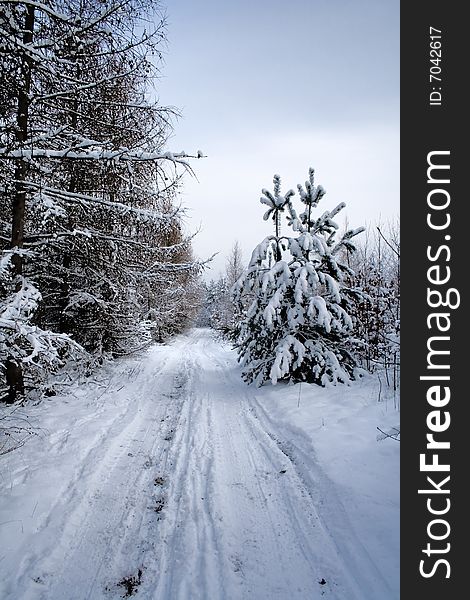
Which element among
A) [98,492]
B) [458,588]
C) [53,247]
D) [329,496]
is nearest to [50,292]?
[53,247]

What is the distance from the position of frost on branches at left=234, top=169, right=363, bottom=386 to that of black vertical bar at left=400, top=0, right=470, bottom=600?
4.07 metres

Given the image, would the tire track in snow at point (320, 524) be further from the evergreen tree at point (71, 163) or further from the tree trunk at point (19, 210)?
the tree trunk at point (19, 210)

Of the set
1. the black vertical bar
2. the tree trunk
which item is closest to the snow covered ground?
the tree trunk

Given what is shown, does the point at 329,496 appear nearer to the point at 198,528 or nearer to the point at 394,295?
the point at 198,528

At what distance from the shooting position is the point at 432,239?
9.02ft

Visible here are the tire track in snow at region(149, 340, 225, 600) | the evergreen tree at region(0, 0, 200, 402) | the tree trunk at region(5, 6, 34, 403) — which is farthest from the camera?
the tree trunk at region(5, 6, 34, 403)

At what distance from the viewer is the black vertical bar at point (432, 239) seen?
2549 mm

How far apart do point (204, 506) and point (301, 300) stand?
4.84 m

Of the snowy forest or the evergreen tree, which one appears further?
the evergreen tree

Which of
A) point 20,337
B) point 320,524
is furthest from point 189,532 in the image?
point 20,337

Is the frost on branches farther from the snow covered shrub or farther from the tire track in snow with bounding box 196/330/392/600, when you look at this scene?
the snow covered shrub

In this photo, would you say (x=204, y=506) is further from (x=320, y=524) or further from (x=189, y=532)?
(x=320, y=524)

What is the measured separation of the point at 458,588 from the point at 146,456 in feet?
11.5

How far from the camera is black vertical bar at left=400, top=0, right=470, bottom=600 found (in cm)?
255
